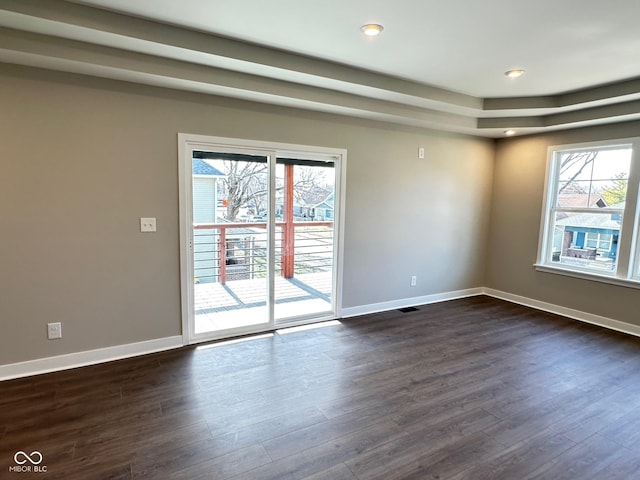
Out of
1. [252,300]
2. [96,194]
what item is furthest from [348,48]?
[252,300]

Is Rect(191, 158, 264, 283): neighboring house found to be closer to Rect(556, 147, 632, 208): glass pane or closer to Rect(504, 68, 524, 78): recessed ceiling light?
Rect(504, 68, 524, 78): recessed ceiling light

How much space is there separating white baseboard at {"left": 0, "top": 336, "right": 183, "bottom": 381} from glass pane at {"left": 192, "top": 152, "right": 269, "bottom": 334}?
0.35m

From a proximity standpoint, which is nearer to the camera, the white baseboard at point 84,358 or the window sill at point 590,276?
the white baseboard at point 84,358

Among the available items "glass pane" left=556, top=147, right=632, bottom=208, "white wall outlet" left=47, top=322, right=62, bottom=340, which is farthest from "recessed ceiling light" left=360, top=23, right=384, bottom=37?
"glass pane" left=556, top=147, right=632, bottom=208

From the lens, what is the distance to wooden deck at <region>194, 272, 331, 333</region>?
3.72 metres

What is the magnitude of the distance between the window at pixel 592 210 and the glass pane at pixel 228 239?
387 centimetres

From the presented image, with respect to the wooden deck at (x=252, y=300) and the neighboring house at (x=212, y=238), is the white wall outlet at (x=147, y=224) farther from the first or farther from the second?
the wooden deck at (x=252, y=300)

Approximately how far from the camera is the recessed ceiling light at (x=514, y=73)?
3145mm

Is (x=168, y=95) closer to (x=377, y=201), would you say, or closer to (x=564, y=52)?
(x=377, y=201)

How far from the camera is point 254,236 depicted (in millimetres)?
3758

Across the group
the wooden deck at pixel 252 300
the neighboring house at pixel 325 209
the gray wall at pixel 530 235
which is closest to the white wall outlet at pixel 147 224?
the wooden deck at pixel 252 300

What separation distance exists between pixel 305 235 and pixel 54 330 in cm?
254

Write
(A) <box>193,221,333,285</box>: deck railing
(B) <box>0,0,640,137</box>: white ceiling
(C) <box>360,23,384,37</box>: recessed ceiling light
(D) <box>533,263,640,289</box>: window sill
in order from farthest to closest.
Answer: (D) <box>533,263,640,289</box>: window sill
(A) <box>193,221,333,285</box>: deck railing
(C) <box>360,23,384,37</box>: recessed ceiling light
(B) <box>0,0,640,137</box>: white ceiling

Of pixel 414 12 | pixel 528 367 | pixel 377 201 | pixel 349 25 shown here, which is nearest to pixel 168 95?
pixel 349 25
